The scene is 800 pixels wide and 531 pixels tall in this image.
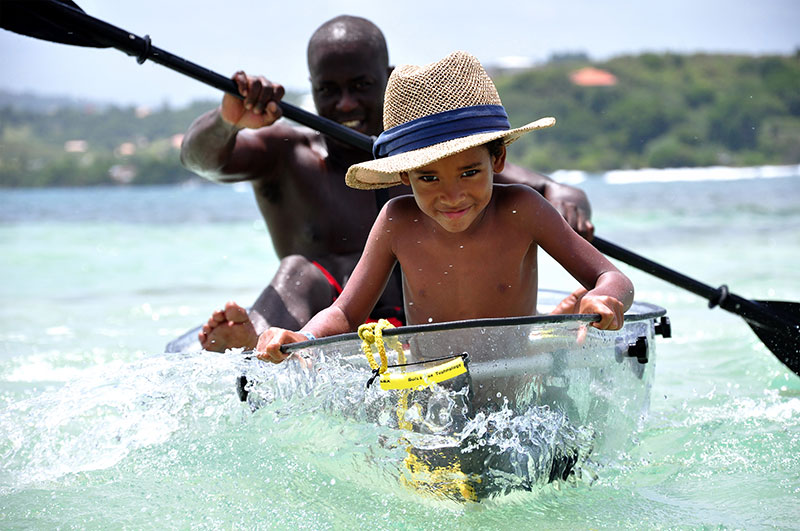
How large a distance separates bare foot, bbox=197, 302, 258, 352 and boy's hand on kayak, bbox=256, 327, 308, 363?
0.49 meters

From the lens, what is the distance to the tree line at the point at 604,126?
38156 millimetres

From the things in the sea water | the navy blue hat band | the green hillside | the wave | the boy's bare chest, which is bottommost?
the sea water

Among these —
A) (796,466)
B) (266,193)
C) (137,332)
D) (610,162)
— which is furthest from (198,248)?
(610,162)

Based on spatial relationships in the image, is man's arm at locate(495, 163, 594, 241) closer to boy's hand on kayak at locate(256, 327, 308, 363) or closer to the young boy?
the young boy

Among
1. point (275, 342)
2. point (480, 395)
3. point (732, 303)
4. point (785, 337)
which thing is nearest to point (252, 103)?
point (275, 342)

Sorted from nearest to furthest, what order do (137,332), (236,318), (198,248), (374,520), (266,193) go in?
(374,520), (236,318), (266,193), (137,332), (198,248)

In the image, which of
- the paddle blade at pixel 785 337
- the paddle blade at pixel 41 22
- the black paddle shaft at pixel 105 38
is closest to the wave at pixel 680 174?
the paddle blade at pixel 785 337

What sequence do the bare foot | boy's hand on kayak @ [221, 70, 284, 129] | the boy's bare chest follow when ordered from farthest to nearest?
boy's hand on kayak @ [221, 70, 284, 129], the bare foot, the boy's bare chest

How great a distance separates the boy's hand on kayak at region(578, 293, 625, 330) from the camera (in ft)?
6.09

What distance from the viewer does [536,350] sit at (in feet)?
6.10

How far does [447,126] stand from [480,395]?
604mm

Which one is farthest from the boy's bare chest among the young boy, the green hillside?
the green hillside

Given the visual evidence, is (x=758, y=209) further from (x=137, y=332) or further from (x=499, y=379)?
(x=499, y=379)

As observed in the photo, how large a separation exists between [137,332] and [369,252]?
324 centimetres
